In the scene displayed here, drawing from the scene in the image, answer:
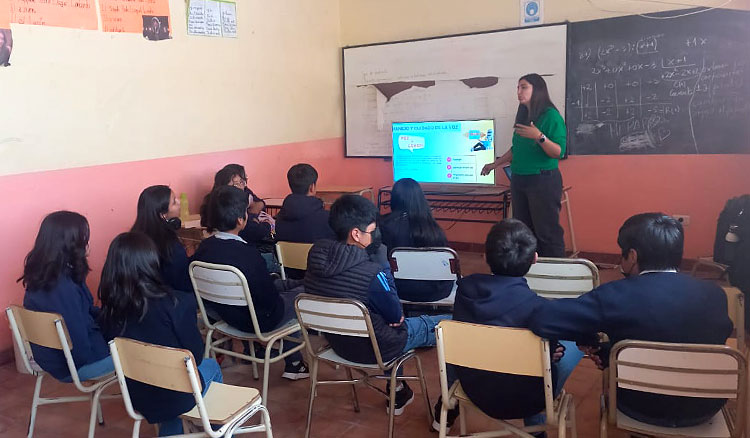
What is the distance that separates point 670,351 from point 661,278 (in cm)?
23

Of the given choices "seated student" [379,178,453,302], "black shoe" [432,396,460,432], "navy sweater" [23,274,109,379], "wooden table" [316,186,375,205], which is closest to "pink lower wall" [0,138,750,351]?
"wooden table" [316,186,375,205]

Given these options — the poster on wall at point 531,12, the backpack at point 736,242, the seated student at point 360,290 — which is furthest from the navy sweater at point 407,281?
the poster on wall at point 531,12

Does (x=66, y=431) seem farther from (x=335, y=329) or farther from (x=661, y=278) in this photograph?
(x=661, y=278)

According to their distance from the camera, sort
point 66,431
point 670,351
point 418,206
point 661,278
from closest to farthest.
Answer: point 670,351, point 661,278, point 66,431, point 418,206

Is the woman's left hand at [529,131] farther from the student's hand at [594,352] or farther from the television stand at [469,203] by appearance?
the student's hand at [594,352]

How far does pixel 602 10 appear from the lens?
450 cm

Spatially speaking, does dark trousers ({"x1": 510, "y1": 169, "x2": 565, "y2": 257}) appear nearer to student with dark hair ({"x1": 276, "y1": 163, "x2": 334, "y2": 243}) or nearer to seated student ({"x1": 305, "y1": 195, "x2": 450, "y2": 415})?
student with dark hair ({"x1": 276, "y1": 163, "x2": 334, "y2": 243})

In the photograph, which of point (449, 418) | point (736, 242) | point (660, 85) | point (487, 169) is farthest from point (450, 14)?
point (449, 418)

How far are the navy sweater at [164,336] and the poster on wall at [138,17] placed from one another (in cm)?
253

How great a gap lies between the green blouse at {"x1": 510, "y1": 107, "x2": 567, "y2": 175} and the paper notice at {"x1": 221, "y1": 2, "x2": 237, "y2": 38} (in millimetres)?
2382

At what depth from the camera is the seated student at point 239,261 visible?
2.55 m

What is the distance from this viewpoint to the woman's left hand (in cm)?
377

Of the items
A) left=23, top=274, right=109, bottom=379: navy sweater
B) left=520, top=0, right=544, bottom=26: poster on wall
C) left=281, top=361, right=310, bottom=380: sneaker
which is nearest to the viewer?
left=23, top=274, right=109, bottom=379: navy sweater

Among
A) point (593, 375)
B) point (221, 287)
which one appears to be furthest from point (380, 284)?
point (593, 375)
